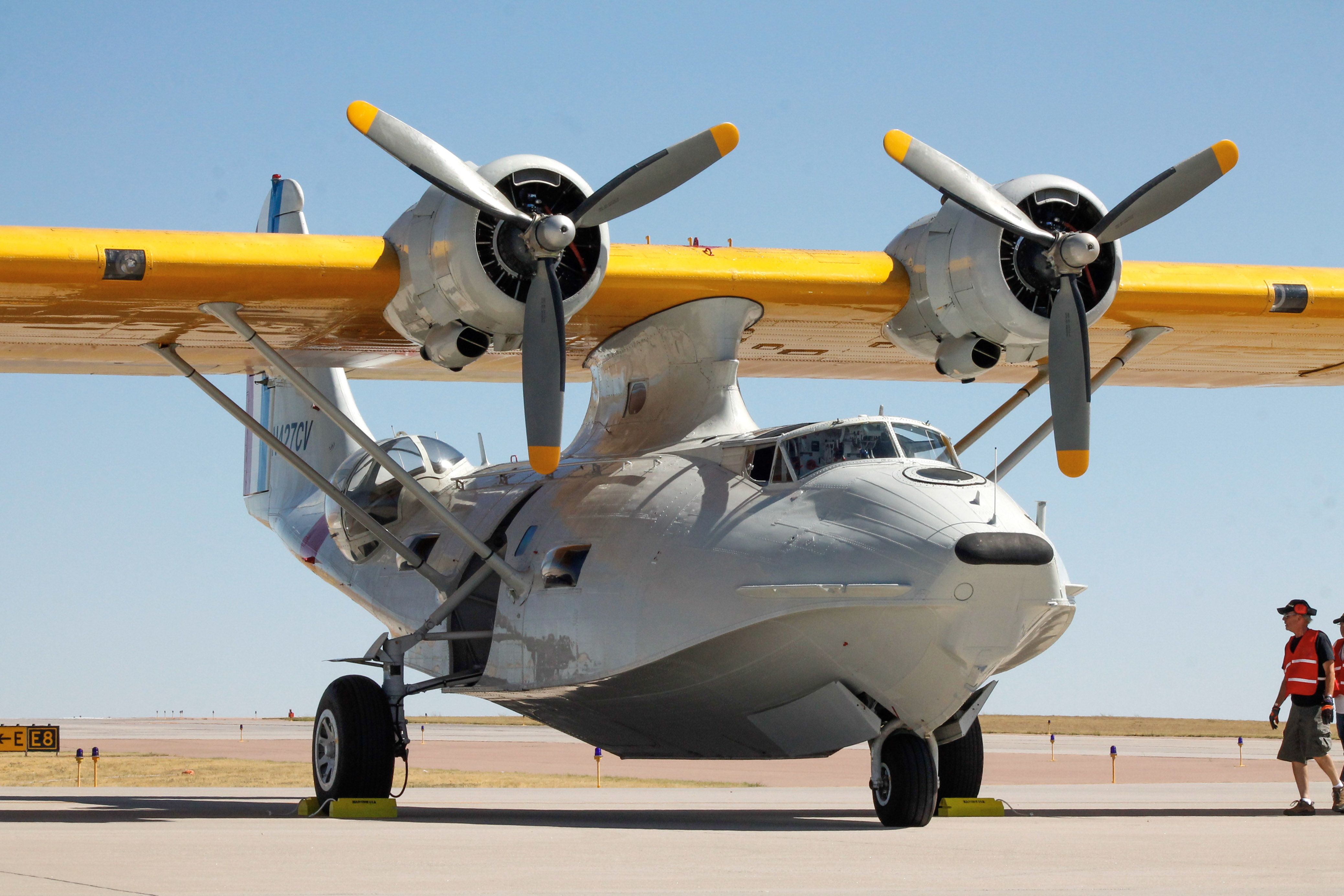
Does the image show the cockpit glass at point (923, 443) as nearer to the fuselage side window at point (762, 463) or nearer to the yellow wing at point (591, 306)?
the fuselage side window at point (762, 463)

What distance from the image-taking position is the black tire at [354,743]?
548 inches

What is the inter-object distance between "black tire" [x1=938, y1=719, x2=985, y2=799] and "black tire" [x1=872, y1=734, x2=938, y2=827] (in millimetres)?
2534

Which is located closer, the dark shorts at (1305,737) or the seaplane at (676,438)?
the seaplane at (676,438)

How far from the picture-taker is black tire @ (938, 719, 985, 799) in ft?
48.7

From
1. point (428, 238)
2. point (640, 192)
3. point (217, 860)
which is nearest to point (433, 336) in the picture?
point (428, 238)

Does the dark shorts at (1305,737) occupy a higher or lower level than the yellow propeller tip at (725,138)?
lower

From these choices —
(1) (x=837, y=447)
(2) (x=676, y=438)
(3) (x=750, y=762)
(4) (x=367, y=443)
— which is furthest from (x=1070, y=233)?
(3) (x=750, y=762)

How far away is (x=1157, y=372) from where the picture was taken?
19.9 meters

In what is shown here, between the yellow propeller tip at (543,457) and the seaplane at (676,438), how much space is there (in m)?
0.03

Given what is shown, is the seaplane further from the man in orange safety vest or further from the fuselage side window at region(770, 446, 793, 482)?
the man in orange safety vest

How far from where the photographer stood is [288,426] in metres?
20.4

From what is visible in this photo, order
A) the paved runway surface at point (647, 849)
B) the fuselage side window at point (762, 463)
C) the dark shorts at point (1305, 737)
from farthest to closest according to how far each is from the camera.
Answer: the dark shorts at point (1305, 737), the fuselage side window at point (762, 463), the paved runway surface at point (647, 849)

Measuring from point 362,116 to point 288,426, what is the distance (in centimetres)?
743

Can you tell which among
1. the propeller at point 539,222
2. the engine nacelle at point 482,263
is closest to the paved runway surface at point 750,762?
the propeller at point 539,222
